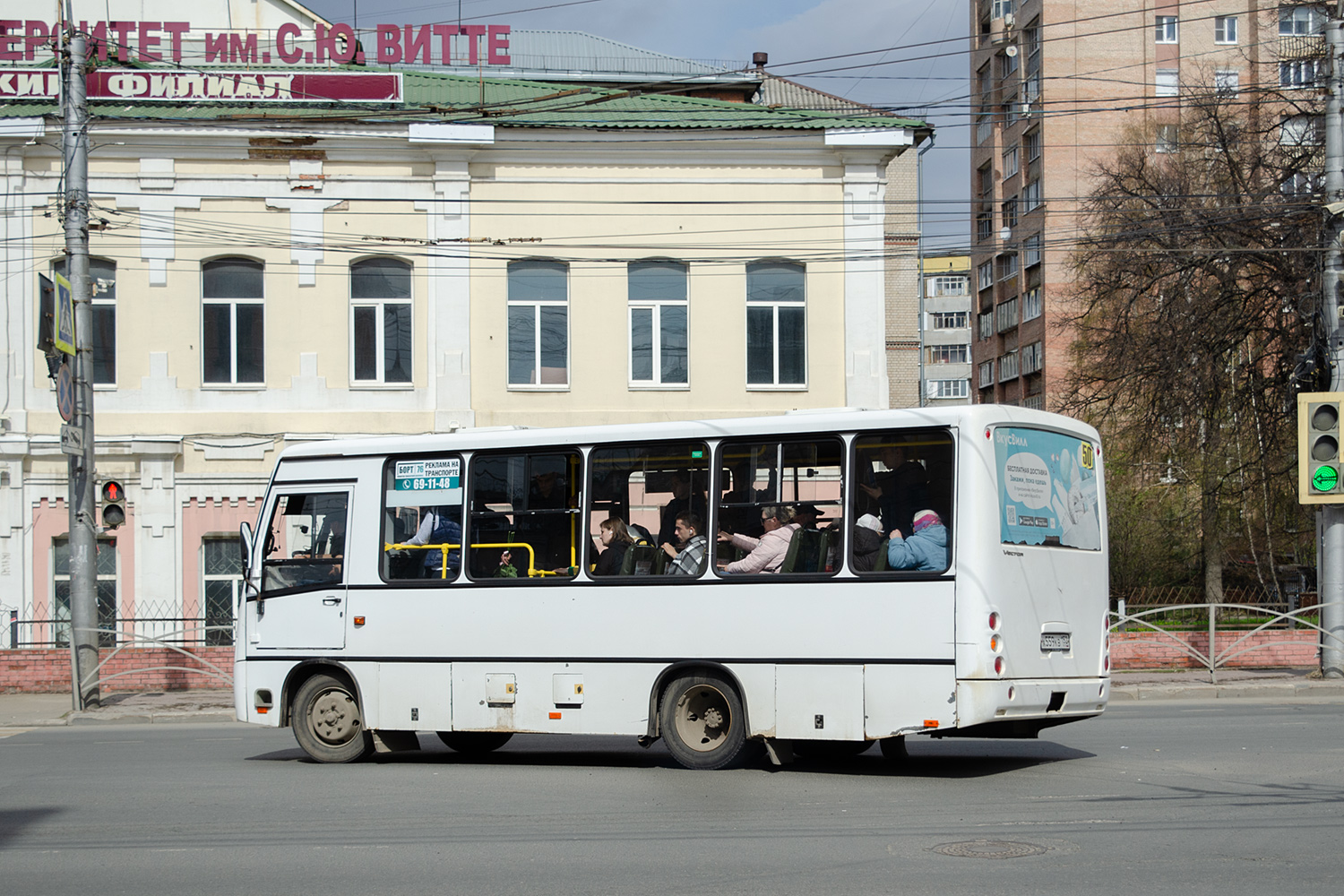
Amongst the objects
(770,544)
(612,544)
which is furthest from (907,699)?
(612,544)

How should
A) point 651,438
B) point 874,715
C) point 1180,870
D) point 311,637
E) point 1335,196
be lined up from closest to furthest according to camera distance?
point 1180,870 < point 874,715 < point 651,438 < point 311,637 < point 1335,196

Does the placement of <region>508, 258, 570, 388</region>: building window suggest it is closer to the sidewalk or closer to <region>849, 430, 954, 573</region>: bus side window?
the sidewalk

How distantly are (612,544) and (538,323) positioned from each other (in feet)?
46.9

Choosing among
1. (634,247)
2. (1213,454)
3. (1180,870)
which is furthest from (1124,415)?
(1180,870)

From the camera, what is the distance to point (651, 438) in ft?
38.8

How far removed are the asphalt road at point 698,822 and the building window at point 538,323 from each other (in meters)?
12.6

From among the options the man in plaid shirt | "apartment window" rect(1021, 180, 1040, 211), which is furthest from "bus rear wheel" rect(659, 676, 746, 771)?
"apartment window" rect(1021, 180, 1040, 211)

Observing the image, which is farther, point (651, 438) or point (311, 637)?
point (311, 637)

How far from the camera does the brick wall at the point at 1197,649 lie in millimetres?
20391

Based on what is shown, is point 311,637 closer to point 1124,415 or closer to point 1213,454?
point 1213,454

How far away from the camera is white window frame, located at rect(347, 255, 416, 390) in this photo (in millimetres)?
25359

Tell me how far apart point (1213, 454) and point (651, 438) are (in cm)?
2072

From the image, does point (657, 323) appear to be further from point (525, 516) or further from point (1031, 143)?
point (1031, 143)

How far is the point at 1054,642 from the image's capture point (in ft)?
35.9
